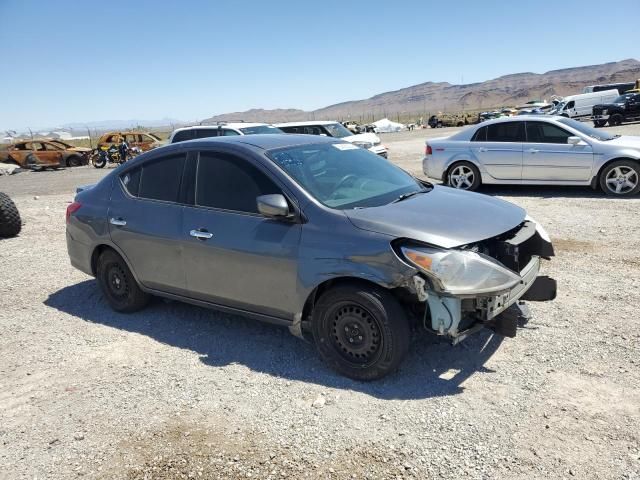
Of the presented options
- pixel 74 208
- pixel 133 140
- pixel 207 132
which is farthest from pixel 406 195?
pixel 133 140

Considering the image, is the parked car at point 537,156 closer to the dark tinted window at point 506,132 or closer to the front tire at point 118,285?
the dark tinted window at point 506,132

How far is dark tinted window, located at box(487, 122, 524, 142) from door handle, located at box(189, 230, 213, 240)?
8106 millimetres

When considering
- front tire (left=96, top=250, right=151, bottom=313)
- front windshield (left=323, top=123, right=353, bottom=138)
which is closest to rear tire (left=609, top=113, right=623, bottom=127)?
front windshield (left=323, top=123, right=353, bottom=138)

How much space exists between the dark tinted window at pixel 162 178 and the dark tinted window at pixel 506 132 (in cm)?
787

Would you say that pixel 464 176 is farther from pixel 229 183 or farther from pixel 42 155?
pixel 42 155

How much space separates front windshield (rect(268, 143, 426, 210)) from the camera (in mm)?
3988

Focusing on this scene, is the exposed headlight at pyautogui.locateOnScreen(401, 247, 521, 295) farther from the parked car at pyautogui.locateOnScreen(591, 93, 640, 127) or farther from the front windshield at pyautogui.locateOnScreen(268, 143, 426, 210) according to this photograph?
the parked car at pyautogui.locateOnScreen(591, 93, 640, 127)

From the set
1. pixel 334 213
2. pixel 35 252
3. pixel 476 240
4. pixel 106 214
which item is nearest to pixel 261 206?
pixel 334 213

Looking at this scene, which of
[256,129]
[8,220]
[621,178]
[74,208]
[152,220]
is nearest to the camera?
[152,220]

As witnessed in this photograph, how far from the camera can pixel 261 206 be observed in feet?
12.5

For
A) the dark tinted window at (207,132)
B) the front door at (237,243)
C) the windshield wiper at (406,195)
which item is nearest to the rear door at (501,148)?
the windshield wiper at (406,195)

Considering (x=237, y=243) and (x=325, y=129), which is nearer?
(x=237, y=243)

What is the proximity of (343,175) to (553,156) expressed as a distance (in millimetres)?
7198

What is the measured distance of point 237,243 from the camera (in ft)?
13.4
